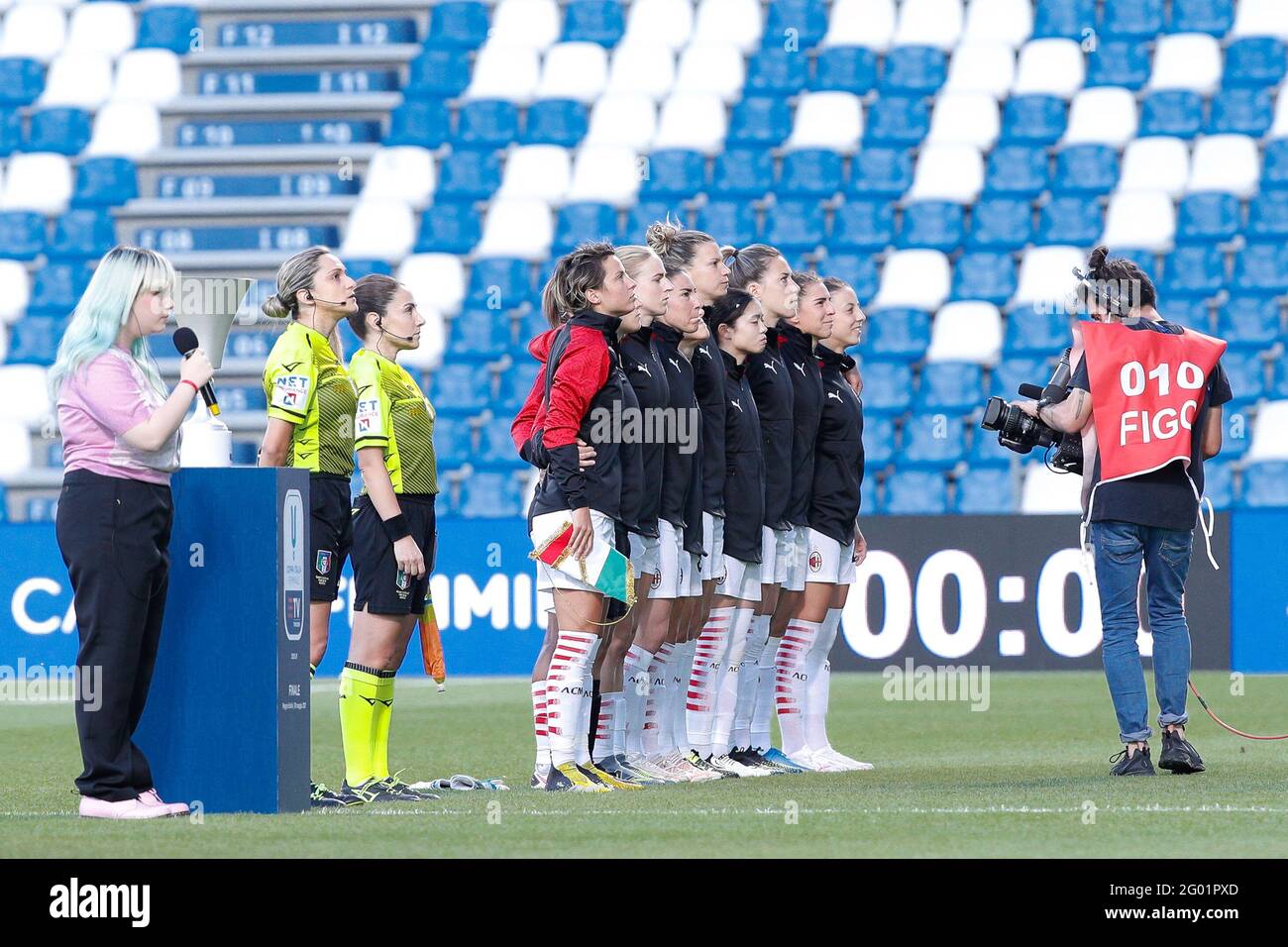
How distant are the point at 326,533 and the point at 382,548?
0.20 meters

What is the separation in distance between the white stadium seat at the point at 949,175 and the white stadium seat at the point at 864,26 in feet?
5.33

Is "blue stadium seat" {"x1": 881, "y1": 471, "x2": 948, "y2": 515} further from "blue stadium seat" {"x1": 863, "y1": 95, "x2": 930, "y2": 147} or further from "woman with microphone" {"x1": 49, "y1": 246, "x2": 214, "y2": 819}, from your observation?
"woman with microphone" {"x1": 49, "y1": 246, "x2": 214, "y2": 819}

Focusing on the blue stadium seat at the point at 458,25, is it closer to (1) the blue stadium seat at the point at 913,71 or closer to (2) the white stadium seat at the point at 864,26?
(2) the white stadium seat at the point at 864,26

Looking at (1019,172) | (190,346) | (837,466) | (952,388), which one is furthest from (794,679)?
(1019,172)

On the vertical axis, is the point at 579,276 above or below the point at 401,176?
below

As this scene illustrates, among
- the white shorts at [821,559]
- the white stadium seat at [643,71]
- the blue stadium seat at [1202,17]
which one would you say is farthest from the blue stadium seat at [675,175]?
the white shorts at [821,559]

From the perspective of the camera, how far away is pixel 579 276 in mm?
7273

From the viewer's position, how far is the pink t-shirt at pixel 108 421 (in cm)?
621

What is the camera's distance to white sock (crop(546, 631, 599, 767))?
23.0 feet

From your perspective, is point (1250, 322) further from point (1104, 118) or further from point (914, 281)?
point (914, 281)

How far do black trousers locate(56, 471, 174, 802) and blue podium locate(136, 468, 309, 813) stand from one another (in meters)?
0.19

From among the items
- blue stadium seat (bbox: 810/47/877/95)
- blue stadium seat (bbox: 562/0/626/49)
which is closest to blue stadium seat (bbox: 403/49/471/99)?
blue stadium seat (bbox: 562/0/626/49)
